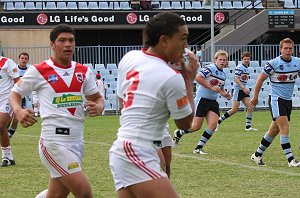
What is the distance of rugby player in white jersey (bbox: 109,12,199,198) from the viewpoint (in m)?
5.64

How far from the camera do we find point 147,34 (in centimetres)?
571

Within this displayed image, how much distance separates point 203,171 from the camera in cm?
1266

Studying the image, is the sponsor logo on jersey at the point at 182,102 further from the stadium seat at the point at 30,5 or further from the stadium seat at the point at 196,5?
the stadium seat at the point at 30,5

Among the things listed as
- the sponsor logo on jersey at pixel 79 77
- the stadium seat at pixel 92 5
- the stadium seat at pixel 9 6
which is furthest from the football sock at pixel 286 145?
the stadium seat at pixel 9 6

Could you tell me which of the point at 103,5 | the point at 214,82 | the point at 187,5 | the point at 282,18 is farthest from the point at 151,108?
the point at 187,5

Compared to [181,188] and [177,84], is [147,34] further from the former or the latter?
[181,188]

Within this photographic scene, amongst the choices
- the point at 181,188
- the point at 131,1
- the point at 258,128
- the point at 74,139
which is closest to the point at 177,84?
the point at 74,139

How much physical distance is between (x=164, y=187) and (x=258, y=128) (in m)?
17.3

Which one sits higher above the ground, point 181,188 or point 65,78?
point 65,78

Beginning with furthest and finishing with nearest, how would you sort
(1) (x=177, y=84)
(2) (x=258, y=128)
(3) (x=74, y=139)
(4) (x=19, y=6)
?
(4) (x=19, y=6) < (2) (x=258, y=128) < (3) (x=74, y=139) < (1) (x=177, y=84)

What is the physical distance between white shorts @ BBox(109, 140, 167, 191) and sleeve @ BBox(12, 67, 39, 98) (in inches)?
80.6

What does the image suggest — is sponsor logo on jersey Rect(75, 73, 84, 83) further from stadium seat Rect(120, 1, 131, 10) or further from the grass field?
stadium seat Rect(120, 1, 131, 10)

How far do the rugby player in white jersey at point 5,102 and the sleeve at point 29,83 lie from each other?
5.76 m

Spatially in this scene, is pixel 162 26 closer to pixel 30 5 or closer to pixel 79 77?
pixel 79 77
